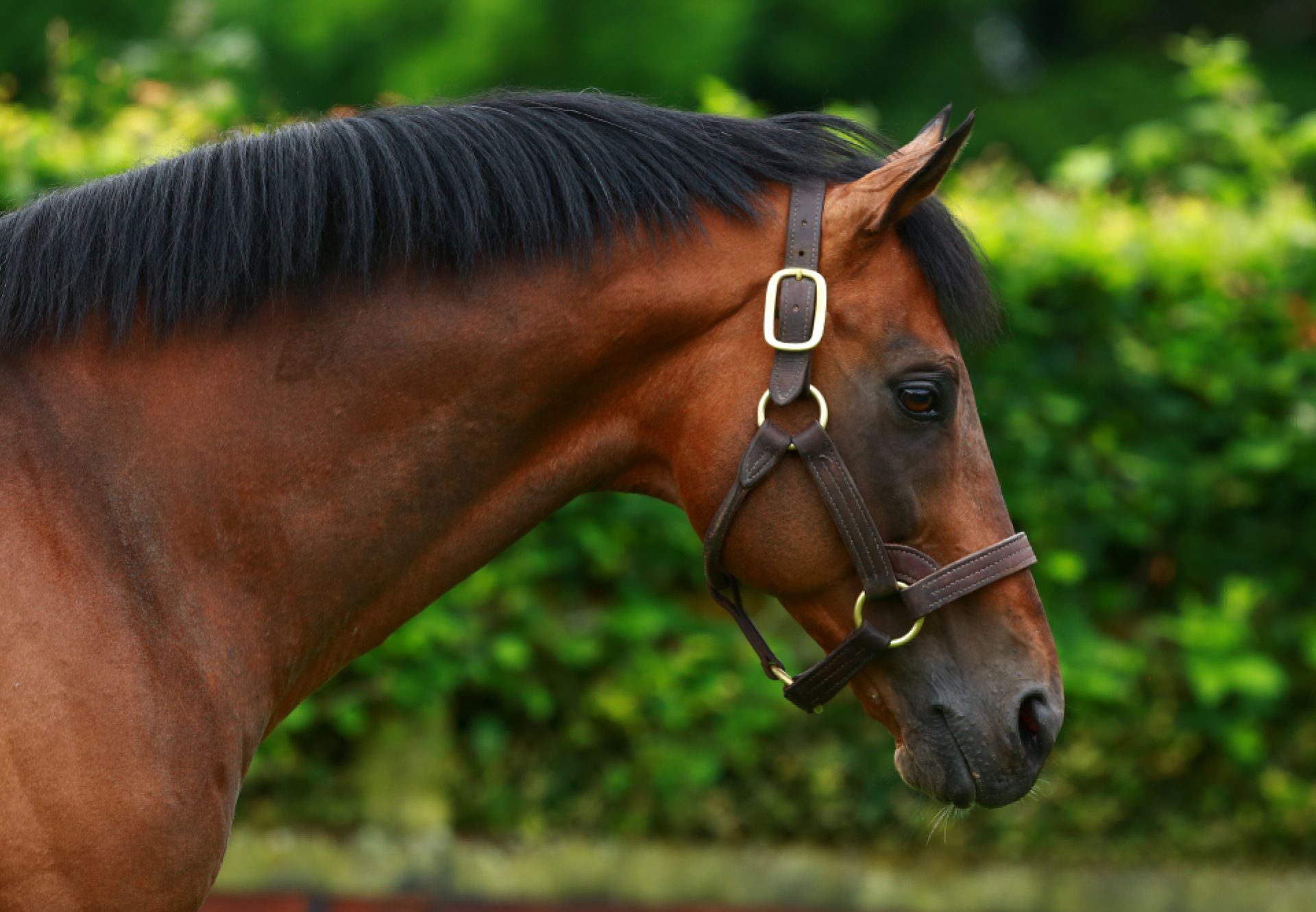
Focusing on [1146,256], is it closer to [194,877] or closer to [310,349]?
[310,349]

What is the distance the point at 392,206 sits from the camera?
196 cm

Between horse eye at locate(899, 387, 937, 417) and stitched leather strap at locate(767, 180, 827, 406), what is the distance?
0.18m

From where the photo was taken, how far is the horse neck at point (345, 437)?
1847 mm

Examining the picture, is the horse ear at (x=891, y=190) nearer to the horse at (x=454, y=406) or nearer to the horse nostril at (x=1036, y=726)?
the horse at (x=454, y=406)

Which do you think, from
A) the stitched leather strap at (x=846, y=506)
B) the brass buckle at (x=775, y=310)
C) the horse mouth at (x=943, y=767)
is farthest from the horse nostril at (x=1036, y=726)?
the brass buckle at (x=775, y=310)

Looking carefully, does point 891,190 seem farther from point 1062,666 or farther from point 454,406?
point 1062,666

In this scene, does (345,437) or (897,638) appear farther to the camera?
(897,638)

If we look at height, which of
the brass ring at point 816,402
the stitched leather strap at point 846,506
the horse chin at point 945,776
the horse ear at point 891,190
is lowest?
the horse chin at point 945,776

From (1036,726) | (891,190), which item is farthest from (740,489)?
(1036,726)

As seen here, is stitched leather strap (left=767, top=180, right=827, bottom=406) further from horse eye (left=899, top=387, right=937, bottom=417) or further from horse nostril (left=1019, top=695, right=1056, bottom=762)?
horse nostril (left=1019, top=695, right=1056, bottom=762)

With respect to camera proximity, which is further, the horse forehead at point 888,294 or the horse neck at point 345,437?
the horse forehead at point 888,294

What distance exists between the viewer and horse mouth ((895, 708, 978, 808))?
82.0 inches

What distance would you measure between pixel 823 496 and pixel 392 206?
33.2 inches

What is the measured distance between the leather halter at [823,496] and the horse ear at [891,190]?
2.1 inches
